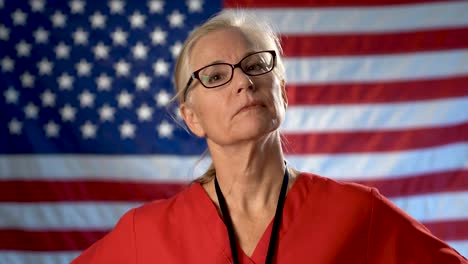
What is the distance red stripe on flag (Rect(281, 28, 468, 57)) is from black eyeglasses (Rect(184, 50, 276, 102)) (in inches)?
51.5

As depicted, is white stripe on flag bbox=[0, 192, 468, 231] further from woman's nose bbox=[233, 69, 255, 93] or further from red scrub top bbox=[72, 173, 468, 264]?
woman's nose bbox=[233, 69, 255, 93]

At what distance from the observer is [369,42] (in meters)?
2.75

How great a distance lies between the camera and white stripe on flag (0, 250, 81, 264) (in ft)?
8.68

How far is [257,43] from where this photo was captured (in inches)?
58.1

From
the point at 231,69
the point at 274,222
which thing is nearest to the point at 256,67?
the point at 231,69

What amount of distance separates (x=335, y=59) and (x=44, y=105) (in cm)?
123

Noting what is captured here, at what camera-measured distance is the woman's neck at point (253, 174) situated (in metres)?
1.47

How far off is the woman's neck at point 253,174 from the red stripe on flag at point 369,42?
1328 mm

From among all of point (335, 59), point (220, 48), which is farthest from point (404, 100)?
point (220, 48)

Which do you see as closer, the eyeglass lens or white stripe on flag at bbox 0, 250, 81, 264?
the eyeglass lens

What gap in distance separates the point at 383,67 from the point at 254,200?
1442 millimetres

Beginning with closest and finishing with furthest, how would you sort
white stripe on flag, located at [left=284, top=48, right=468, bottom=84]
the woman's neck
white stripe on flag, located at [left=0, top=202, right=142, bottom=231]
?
the woman's neck < white stripe on flag, located at [left=0, top=202, right=142, bottom=231] < white stripe on flag, located at [left=284, top=48, right=468, bottom=84]

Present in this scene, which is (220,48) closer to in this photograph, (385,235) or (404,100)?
(385,235)

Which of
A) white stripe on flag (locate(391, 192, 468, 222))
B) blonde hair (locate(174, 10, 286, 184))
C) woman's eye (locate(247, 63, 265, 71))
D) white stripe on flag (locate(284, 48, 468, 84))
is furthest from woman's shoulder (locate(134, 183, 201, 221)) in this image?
white stripe on flag (locate(391, 192, 468, 222))
